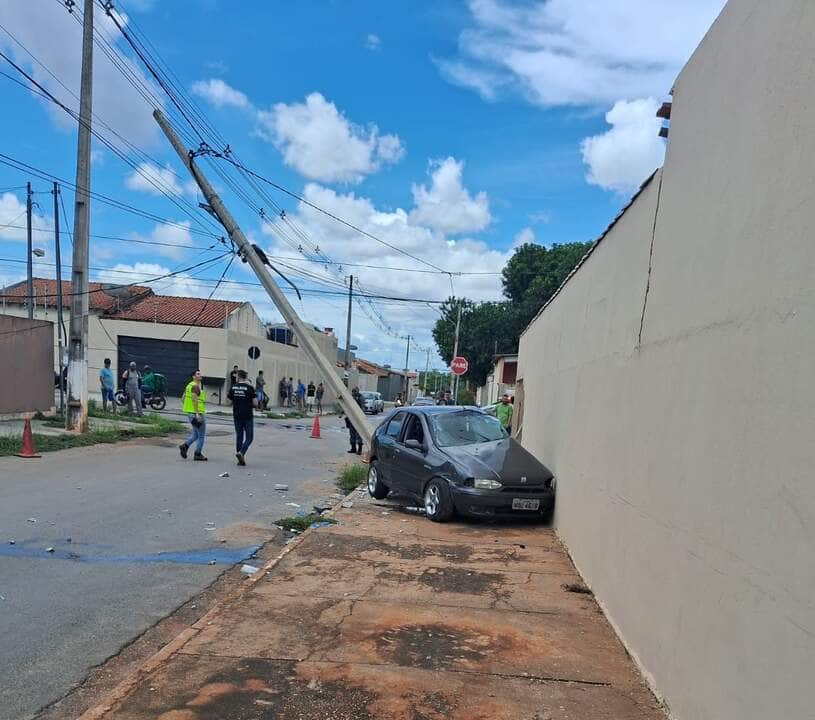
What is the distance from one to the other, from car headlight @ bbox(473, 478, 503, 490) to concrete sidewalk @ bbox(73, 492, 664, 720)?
160 centimetres

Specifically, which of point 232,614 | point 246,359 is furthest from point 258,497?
point 246,359

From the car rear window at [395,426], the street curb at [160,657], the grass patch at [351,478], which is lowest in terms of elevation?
the grass patch at [351,478]

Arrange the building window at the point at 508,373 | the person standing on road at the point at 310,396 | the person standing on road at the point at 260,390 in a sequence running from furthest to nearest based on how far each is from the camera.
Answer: the person standing on road at the point at 310,396 < the person standing on road at the point at 260,390 < the building window at the point at 508,373

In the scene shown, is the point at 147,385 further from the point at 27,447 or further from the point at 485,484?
the point at 485,484

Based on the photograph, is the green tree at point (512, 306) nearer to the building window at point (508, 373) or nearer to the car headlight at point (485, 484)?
the building window at point (508, 373)

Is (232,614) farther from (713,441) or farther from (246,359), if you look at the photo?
(246,359)

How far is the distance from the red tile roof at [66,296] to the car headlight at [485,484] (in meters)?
29.8

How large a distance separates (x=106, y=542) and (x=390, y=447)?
4.41 m

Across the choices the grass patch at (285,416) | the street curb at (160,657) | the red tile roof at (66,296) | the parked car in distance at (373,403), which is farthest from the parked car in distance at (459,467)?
the parked car in distance at (373,403)

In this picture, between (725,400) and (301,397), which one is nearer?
(725,400)

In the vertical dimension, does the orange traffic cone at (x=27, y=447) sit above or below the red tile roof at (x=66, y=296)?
below

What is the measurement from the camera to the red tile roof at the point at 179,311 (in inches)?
1336

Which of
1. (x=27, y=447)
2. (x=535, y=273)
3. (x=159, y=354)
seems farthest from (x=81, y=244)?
(x=535, y=273)

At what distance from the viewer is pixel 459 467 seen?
8391 mm
